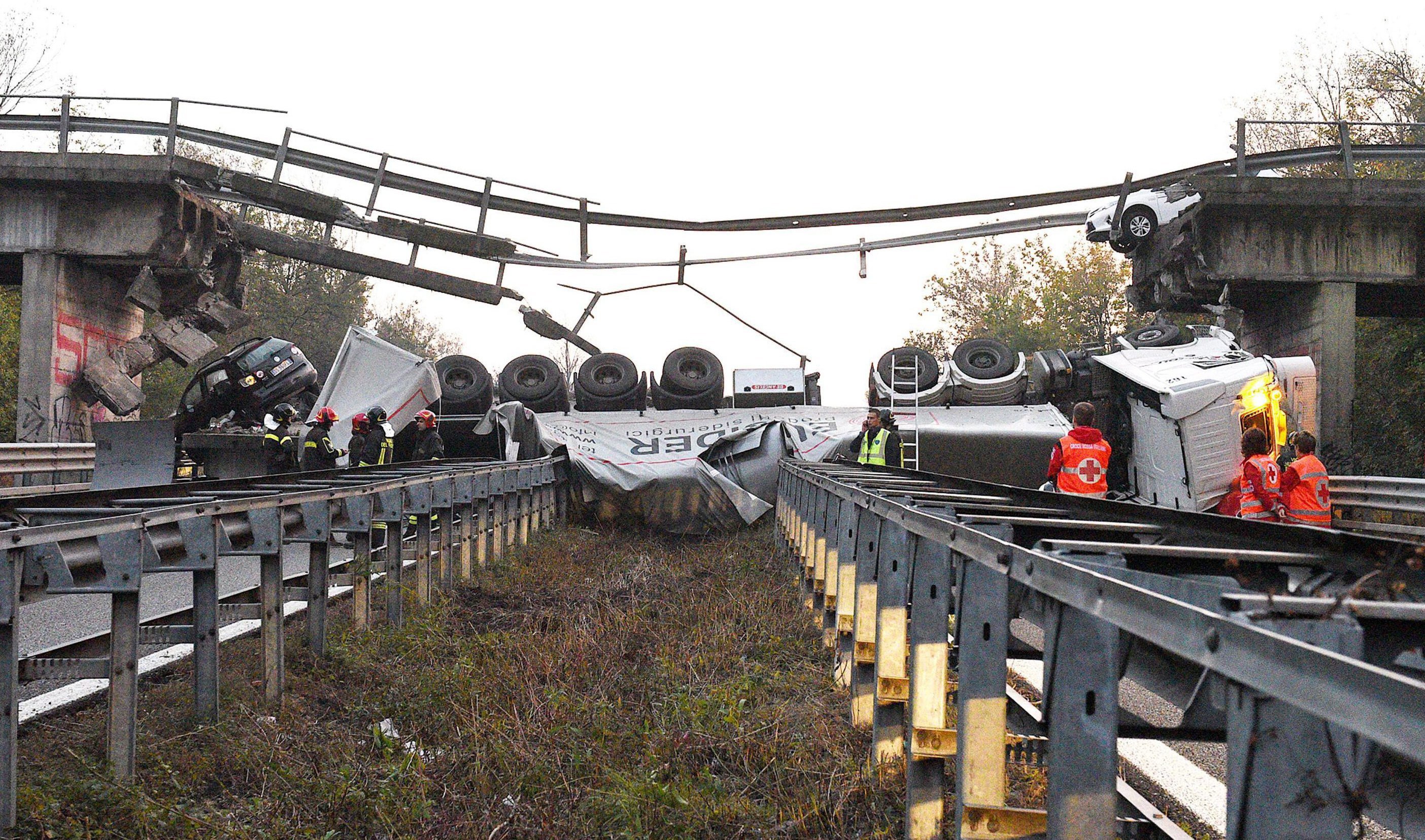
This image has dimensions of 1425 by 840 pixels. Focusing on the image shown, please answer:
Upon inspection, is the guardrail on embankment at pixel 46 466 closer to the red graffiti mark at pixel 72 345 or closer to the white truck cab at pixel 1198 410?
the red graffiti mark at pixel 72 345

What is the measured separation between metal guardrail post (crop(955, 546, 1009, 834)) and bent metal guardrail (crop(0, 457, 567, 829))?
9.71ft

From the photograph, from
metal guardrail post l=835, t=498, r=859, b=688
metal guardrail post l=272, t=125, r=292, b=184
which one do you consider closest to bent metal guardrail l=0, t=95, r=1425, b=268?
metal guardrail post l=272, t=125, r=292, b=184

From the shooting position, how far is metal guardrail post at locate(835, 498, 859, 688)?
23.3 feet

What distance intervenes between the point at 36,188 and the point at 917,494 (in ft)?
76.3

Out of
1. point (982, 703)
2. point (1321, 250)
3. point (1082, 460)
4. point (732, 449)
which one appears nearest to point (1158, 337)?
point (1321, 250)

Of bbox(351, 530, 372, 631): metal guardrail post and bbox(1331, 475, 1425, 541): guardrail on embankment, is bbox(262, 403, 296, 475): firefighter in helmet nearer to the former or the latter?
bbox(351, 530, 372, 631): metal guardrail post

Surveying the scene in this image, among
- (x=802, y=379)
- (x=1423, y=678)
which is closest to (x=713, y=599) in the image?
(x=1423, y=678)

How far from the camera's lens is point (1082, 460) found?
1234 centimetres

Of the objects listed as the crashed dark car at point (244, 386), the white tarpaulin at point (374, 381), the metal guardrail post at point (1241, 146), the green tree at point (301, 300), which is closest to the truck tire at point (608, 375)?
the white tarpaulin at point (374, 381)

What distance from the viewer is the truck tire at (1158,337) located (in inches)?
766

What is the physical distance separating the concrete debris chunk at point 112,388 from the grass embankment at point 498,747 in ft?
59.6

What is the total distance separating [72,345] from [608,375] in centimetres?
1034

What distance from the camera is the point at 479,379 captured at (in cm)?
2422

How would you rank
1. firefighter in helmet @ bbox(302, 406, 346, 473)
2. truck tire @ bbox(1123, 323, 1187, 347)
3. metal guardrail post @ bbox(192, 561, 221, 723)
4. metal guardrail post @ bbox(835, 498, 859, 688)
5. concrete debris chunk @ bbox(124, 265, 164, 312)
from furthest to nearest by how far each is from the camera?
concrete debris chunk @ bbox(124, 265, 164, 312), truck tire @ bbox(1123, 323, 1187, 347), firefighter in helmet @ bbox(302, 406, 346, 473), metal guardrail post @ bbox(835, 498, 859, 688), metal guardrail post @ bbox(192, 561, 221, 723)
